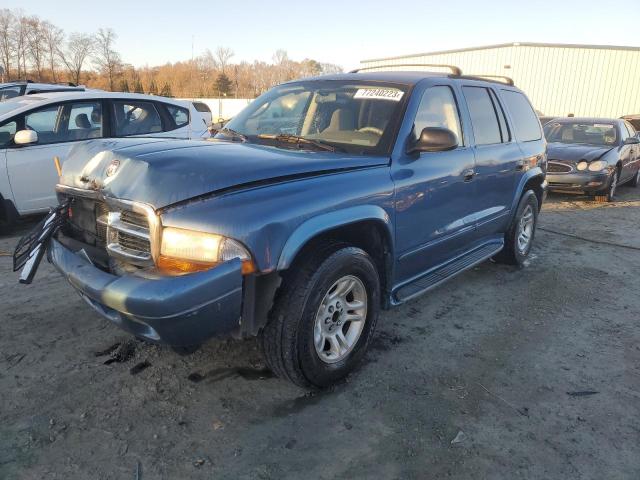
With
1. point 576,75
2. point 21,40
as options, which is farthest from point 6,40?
point 576,75

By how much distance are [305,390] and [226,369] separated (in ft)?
1.84

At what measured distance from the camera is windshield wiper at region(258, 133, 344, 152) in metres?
3.26

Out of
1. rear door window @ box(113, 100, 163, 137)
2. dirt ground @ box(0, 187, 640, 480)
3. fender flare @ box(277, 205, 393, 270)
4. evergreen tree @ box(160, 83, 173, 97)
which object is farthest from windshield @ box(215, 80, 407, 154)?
evergreen tree @ box(160, 83, 173, 97)

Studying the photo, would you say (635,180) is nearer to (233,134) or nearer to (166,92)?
(233,134)

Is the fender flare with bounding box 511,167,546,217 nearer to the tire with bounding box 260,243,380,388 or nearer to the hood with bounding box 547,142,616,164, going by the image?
the tire with bounding box 260,243,380,388

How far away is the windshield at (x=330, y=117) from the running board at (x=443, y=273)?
996 mm

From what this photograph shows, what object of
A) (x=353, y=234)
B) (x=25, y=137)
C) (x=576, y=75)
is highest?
(x=576, y=75)

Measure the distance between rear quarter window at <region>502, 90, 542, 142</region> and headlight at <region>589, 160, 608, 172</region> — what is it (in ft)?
14.4

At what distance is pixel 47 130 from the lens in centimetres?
611

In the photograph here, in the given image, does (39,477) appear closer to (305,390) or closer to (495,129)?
(305,390)

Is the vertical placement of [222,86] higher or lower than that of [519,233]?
higher

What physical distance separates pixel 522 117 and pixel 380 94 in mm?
2424

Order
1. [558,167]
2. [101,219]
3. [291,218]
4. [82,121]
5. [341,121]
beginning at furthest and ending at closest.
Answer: [558,167]
[82,121]
[341,121]
[101,219]
[291,218]

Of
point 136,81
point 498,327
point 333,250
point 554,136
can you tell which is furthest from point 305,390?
point 136,81
